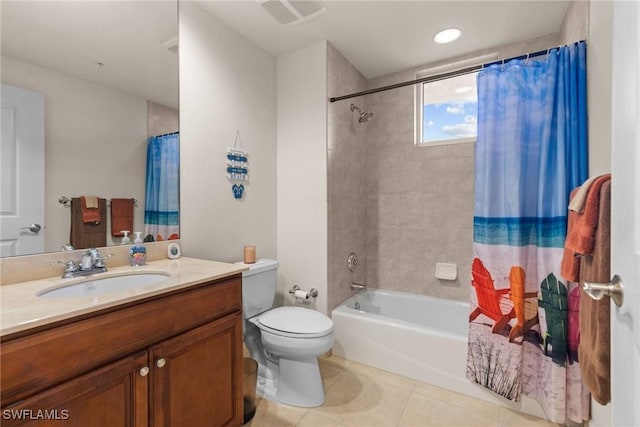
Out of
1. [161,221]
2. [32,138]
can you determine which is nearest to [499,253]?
[161,221]

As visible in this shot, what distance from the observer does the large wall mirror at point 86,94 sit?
122 cm

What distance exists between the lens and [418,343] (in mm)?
2000

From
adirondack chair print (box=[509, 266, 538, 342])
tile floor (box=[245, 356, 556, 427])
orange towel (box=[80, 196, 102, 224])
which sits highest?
orange towel (box=[80, 196, 102, 224])

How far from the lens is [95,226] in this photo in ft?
4.74

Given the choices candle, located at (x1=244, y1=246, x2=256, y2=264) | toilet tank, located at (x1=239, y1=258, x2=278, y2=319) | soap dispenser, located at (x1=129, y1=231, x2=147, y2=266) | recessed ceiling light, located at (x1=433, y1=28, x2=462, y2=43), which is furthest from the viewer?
recessed ceiling light, located at (x1=433, y1=28, x2=462, y2=43)

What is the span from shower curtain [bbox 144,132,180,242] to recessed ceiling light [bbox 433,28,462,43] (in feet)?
6.47

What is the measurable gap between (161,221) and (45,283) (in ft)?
1.97

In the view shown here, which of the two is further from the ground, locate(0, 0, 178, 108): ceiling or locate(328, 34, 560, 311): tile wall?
locate(0, 0, 178, 108): ceiling

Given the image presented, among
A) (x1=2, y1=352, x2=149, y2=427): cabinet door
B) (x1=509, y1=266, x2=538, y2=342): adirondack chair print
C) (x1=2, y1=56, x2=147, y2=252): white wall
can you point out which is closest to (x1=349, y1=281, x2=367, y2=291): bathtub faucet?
(x1=509, y1=266, x2=538, y2=342): adirondack chair print

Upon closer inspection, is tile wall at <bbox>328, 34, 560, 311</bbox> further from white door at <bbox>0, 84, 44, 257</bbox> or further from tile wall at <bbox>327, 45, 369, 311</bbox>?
white door at <bbox>0, 84, 44, 257</bbox>

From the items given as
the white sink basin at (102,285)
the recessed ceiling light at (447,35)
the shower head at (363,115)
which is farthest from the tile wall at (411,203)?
the white sink basin at (102,285)

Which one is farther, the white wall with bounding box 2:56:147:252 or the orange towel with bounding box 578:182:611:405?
the white wall with bounding box 2:56:147:252

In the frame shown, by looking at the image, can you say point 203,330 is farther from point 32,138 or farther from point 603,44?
point 603,44

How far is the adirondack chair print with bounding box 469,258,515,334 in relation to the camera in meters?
1.72
